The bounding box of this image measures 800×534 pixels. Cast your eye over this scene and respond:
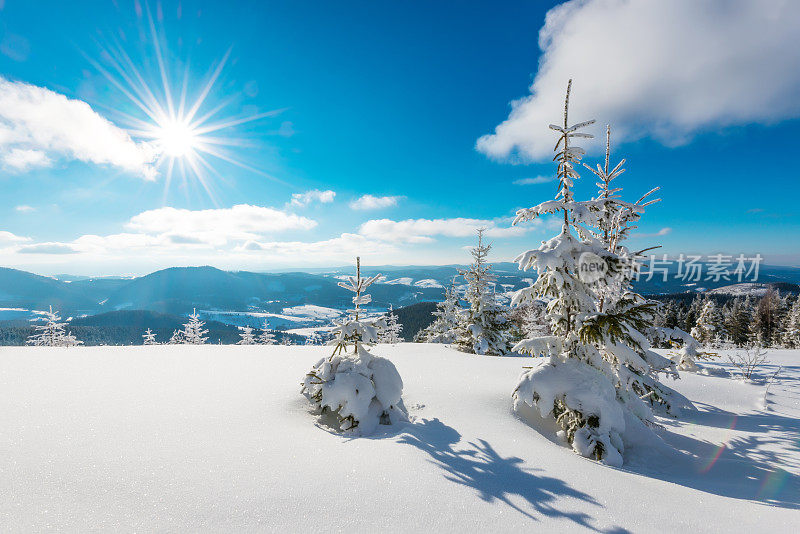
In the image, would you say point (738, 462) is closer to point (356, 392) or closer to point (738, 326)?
point (356, 392)

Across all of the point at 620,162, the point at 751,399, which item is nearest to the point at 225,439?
the point at 620,162

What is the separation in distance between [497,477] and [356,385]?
2936 millimetres

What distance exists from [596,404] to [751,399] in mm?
8637

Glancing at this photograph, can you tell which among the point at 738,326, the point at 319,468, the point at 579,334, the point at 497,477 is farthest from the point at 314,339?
the point at 738,326

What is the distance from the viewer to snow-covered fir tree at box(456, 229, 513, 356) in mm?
16609

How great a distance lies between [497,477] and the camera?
4.23 m

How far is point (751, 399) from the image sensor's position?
993cm

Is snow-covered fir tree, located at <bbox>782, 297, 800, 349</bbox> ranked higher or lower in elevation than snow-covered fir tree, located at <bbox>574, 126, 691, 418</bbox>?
lower

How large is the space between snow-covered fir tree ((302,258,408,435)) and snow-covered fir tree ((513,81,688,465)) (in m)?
2.70

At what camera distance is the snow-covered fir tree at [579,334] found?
6004 mm

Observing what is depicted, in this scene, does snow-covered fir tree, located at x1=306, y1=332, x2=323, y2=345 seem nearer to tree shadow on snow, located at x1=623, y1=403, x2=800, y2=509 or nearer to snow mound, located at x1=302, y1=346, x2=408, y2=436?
snow mound, located at x1=302, y1=346, x2=408, y2=436

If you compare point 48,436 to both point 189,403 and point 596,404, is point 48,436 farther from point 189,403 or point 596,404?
point 596,404

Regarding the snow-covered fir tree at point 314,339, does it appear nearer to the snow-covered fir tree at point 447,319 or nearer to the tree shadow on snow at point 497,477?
the snow-covered fir tree at point 447,319

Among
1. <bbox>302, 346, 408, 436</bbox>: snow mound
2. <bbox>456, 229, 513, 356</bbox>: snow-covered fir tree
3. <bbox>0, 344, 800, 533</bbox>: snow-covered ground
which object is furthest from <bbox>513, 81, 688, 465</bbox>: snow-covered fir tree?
<bbox>456, 229, 513, 356</bbox>: snow-covered fir tree
